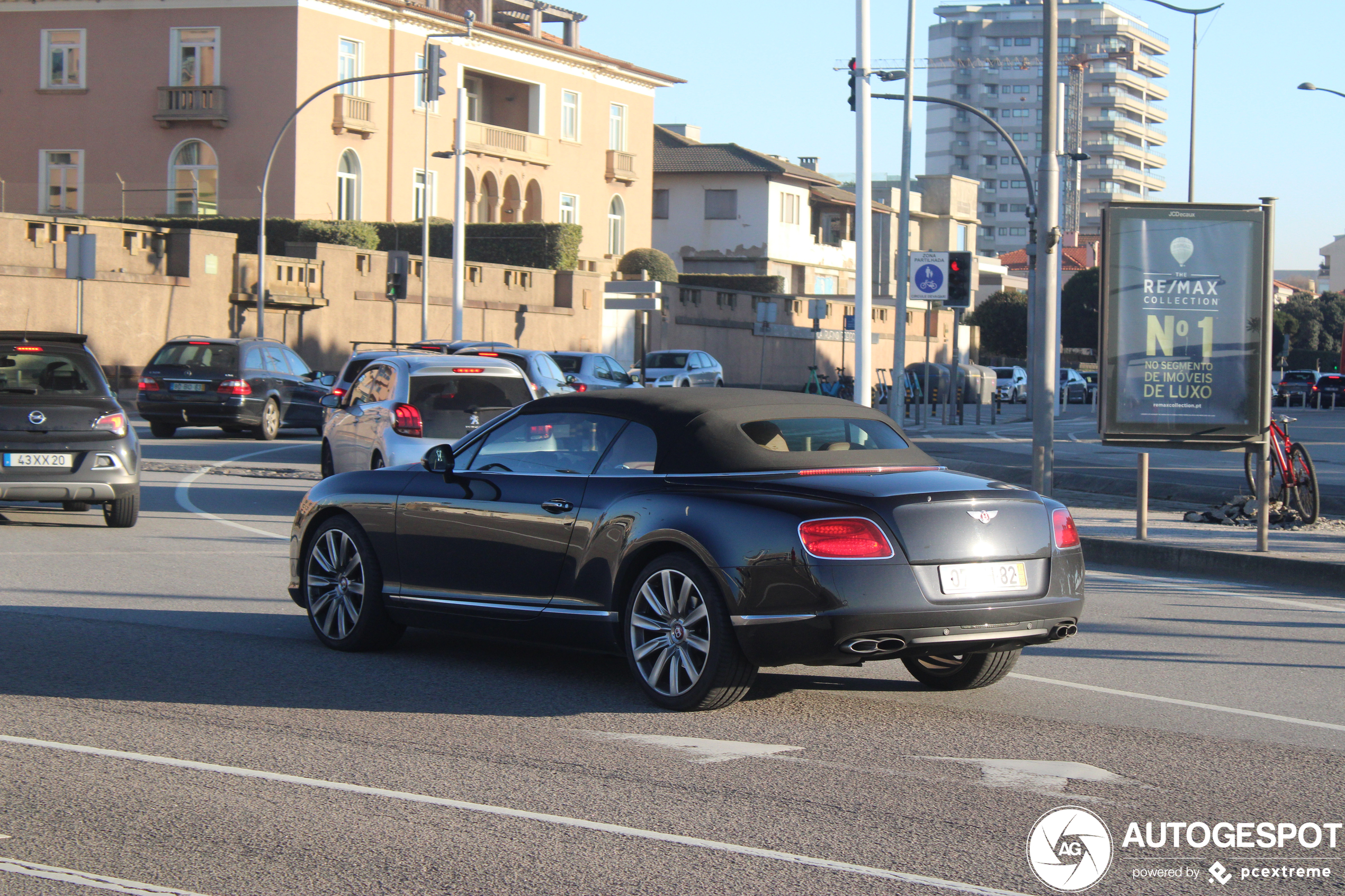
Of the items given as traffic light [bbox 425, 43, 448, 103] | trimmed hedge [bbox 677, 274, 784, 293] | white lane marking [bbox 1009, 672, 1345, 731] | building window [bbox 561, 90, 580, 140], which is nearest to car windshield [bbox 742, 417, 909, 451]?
white lane marking [bbox 1009, 672, 1345, 731]

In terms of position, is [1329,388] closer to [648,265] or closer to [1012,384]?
[1012,384]

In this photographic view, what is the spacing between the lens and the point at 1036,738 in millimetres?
6461

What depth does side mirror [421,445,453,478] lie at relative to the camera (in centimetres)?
798

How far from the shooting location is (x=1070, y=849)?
4926 mm

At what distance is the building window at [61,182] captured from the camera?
54656 mm

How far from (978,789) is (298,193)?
5003 cm

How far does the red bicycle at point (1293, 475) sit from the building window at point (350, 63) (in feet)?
145

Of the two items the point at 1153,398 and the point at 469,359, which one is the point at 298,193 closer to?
the point at 469,359

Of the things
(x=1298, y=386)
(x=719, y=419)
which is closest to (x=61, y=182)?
(x=1298, y=386)

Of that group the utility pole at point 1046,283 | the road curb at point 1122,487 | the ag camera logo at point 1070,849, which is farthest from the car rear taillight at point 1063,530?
the road curb at point 1122,487

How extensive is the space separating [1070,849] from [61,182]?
183 ft

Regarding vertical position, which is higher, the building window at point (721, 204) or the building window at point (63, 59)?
the building window at point (63, 59)

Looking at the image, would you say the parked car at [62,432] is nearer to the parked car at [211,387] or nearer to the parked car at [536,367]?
the parked car at [536,367]

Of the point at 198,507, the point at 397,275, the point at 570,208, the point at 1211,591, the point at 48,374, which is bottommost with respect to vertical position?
the point at 1211,591
